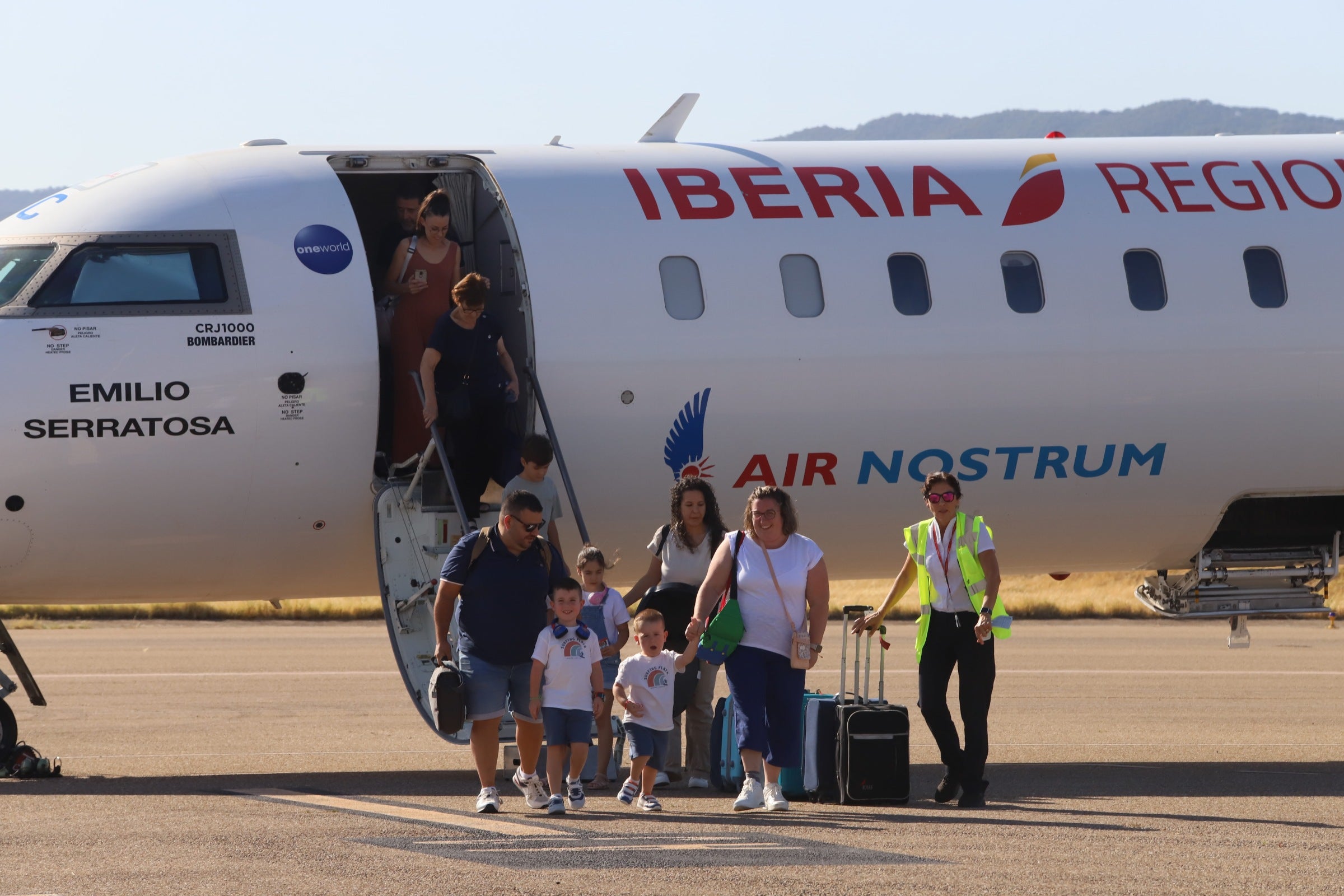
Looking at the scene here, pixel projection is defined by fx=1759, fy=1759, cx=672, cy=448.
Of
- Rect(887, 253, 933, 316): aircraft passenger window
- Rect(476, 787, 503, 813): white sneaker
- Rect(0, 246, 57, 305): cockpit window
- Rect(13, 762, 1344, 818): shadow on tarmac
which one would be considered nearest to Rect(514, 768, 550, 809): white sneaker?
Rect(476, 787, 503, 813): white sneaker

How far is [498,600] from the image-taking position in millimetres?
10656

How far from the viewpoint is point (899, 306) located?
13.7m

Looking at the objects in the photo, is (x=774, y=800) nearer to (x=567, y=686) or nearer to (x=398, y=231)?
(x=567, y=686)

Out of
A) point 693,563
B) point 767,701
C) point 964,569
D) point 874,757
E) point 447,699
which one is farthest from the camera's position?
point 693,563

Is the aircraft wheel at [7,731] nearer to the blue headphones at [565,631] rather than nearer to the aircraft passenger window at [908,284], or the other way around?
the blue headphones at [565,631]

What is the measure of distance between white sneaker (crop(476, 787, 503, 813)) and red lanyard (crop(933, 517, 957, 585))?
3243 millimetres

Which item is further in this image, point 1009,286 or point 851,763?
point 1009,286

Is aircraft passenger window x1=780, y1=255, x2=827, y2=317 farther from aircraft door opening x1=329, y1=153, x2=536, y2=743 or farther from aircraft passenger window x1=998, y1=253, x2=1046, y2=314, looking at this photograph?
aircraft door opening x1=329, y1=153, x2=536, y2=743

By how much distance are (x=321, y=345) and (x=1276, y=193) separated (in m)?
7.96

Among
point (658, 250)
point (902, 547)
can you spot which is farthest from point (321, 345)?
point (902, 547)

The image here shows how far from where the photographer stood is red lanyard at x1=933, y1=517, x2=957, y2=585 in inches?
458

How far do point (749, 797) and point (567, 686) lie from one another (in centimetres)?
133

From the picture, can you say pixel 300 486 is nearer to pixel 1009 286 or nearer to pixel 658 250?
pixel 658 250

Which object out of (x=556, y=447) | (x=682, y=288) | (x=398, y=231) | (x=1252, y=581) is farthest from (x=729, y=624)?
(x=1252, y=581)
